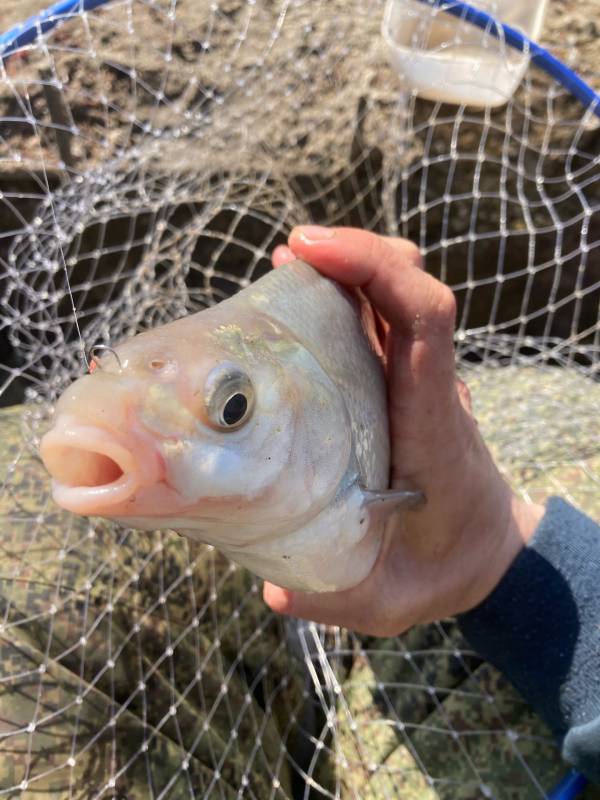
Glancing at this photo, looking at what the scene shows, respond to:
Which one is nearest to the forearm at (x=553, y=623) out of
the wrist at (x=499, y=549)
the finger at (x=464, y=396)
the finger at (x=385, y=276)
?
the wrist at (x=499, y=549)

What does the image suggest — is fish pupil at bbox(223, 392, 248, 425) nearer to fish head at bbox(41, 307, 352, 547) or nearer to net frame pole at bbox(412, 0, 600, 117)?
fish head at bbox(41, 307, 352, 547)

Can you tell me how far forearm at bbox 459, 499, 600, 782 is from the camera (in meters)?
1.58

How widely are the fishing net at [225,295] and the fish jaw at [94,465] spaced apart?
626 millimetres

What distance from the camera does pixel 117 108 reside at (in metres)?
2.63

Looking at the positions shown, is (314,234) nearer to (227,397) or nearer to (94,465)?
(227,397)

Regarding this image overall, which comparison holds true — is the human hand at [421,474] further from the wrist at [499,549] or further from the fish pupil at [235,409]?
the fish pupil at [235,409]

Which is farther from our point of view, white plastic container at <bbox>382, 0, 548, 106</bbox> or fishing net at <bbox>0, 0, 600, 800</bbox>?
white plastic container at <bbox>382, 0, 548, 106</bbox>

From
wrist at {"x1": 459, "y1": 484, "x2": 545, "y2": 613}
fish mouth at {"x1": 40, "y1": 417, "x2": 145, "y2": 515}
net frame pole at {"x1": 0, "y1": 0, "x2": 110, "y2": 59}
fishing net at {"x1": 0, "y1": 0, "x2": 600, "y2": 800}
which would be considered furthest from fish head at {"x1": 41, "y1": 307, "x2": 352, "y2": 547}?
net frame pole at {"x1": 0, "y1": 0, "x2": 110, "y2": 59}

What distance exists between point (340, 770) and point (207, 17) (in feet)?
8.69

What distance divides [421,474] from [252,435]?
605mm

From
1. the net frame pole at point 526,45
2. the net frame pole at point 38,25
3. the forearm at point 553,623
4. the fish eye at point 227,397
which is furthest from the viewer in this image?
the net frame pole at point 526,45

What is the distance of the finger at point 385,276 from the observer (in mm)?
1387

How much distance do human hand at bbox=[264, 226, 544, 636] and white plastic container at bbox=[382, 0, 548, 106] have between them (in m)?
1.05

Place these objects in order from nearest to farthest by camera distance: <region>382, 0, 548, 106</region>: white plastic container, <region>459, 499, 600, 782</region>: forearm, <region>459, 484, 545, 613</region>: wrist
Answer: <region>459, 499, 600, 782</region>: forearm, <region>459, 484, 545, 613</region>: wrist, <region>382, 0, 548, 106</region>: white plastic container
